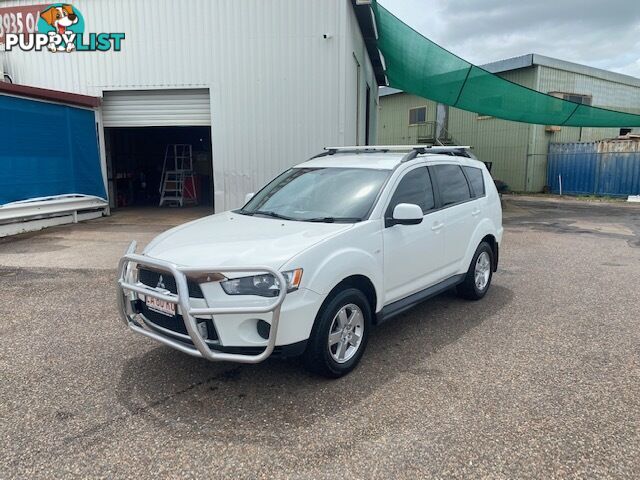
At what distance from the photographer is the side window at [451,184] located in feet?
16.6

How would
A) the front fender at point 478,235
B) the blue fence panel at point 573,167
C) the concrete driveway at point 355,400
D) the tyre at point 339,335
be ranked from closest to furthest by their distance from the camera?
the concrete driveway at point 355,400
the tyre at point 339,335
the front fender at point 478,235
the blue fence panel at point 573,167

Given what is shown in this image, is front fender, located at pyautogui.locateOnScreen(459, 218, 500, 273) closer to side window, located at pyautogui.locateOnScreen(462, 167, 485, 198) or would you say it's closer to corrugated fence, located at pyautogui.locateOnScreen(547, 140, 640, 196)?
side window, located at pyautogui.locateOnScreen(462, 167, 485, 198)

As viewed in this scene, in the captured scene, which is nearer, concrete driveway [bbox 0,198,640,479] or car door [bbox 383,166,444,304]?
concrete driveway [bbox 0,198,640,479]

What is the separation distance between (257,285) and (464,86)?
1204 centimetres

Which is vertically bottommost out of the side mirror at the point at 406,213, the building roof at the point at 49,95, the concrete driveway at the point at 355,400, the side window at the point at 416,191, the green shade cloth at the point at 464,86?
the concrete driveway at the point at 355,400

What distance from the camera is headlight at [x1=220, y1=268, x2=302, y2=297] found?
3170 millimetres

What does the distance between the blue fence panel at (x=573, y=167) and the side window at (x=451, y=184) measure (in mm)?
18036

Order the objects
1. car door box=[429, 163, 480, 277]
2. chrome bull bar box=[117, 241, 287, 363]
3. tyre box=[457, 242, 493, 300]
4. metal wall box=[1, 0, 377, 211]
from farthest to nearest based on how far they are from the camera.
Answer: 1. metal wall box=[1, 0, 377, 211]
2. tyre box=[457, 242, 493, 300]
3. car door box=[429, 163, 480, 277]
4. chrome bull bar box=[117, 241, 287, 363]

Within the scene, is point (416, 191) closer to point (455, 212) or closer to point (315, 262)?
point (455, 212)

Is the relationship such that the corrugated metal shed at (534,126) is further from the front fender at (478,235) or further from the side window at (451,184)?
the side window at (451,184)

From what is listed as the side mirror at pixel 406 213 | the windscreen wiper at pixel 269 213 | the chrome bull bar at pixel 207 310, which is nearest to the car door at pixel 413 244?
the side mirror at pixel 406 213

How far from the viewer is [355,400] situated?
132 inches

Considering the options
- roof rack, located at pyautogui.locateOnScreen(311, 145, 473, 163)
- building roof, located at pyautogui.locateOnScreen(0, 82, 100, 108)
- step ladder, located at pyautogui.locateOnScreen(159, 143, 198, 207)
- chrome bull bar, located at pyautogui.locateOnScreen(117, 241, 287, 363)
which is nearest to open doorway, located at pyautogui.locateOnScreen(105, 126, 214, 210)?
step ladder, located at pyautogui.locateOnScreen(159, 143, 198, 207)

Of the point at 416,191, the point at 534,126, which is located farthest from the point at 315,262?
the point at 534,126
